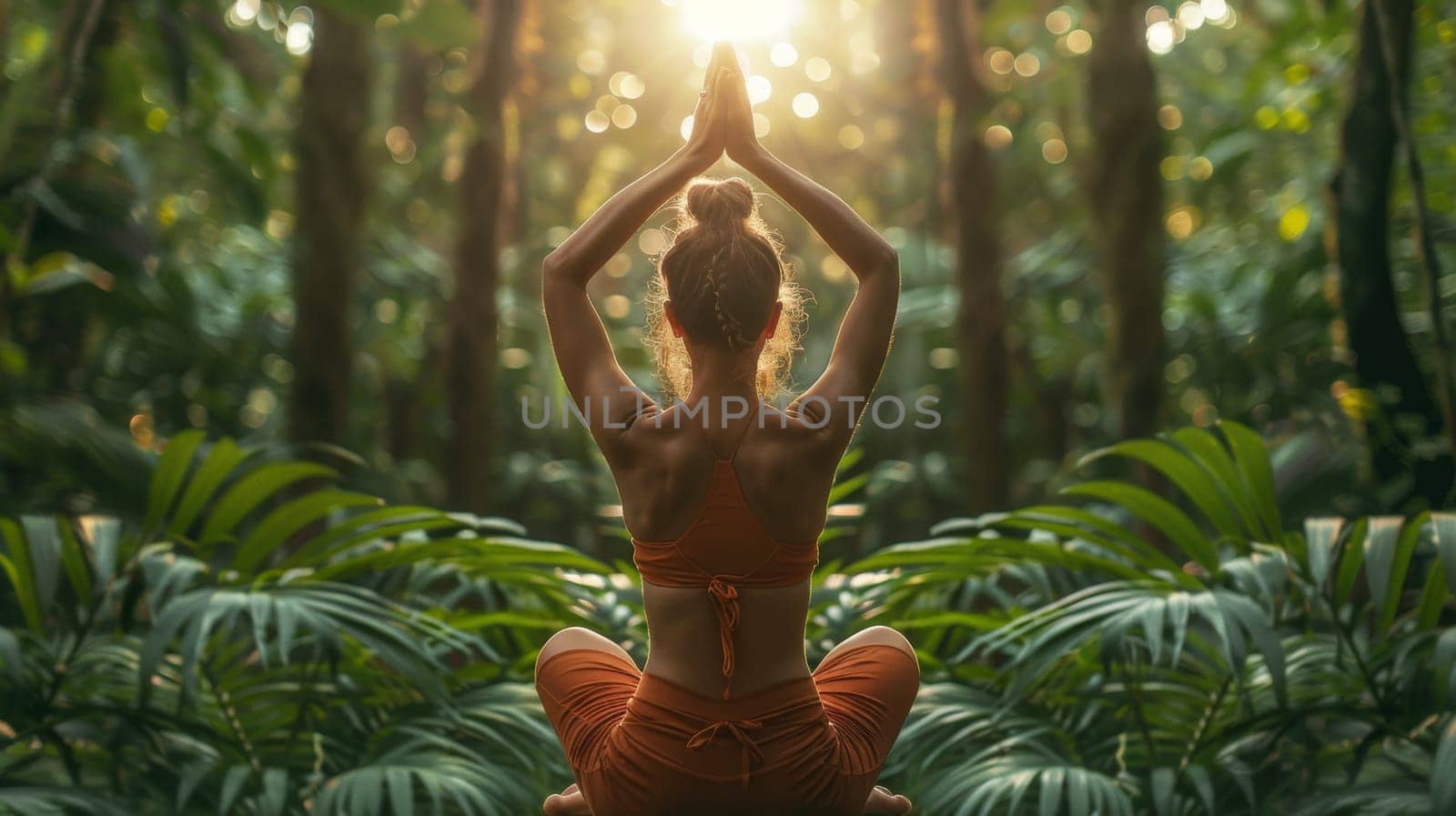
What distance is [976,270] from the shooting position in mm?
4684

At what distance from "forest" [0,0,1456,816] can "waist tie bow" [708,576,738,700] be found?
0.54 m

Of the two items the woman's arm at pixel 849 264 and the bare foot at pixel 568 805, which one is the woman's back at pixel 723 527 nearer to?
the woman's arm at pixel 849 264

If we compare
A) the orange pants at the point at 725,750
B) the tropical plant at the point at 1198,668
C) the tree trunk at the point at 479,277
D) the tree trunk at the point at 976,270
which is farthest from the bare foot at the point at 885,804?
the tree trunk at the point at 479,277

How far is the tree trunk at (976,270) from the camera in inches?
182

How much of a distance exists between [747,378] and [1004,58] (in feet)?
22.3

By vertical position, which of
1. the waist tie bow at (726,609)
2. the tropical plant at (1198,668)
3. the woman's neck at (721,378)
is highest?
the woman's neck at (721,378)

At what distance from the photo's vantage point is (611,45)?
8055mm

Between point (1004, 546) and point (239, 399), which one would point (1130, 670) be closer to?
point (1004, 546)

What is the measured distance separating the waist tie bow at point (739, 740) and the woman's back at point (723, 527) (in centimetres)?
5

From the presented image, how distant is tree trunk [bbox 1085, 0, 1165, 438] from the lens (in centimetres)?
385

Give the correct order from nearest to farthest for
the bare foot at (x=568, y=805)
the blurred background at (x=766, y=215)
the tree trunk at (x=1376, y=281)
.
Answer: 1. the bare foot at (x=568, y=805)
2. the tree trunk at (x=1376, y=281)
3. the blurred background at (x=766, y=215)

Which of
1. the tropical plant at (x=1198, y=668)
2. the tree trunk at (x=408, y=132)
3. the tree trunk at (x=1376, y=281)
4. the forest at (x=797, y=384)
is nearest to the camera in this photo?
the tropical plant at (x=1198, y=668)

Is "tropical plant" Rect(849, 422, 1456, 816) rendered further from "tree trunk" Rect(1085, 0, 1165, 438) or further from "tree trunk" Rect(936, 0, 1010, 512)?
"tree trunk" Rect(936, 0, 1010, 512)

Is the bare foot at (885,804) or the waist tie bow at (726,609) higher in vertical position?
the waist tie bow at (726,609)
